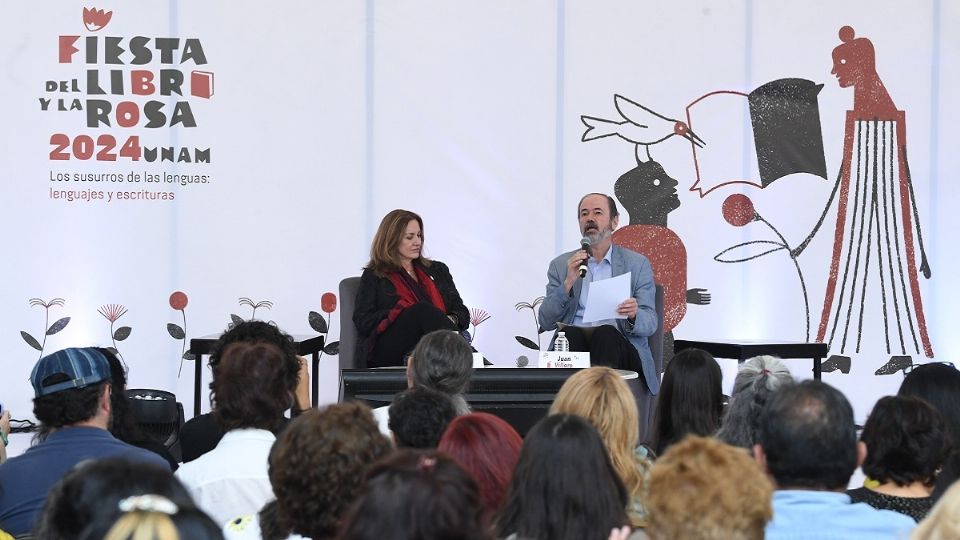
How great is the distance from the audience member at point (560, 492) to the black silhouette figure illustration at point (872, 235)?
186 inches

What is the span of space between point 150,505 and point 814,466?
1.12 meters

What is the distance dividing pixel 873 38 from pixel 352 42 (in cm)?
284

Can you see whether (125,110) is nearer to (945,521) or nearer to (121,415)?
(121,415)

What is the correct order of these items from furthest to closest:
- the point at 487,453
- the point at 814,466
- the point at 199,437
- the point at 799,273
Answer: the point at 799,273, the point at 199,437, the point at 487,453, the point at 814,466

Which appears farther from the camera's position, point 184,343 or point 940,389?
point 184,343

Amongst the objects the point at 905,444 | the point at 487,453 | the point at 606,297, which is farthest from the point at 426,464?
the point at 606,297

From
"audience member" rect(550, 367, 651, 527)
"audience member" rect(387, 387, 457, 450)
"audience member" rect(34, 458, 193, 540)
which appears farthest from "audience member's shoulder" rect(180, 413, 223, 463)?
"audience member" rect(34, 458, 193, 540)

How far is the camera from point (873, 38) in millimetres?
6195

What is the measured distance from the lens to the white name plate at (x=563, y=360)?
4312 millimetres

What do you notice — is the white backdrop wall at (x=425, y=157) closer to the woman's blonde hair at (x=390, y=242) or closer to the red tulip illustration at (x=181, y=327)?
the red tulip illustration at (x=181, y=327)

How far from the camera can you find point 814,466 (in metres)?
1.84

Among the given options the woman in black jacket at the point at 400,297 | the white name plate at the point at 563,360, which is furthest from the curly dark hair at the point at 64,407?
the woman in black jacket at the point at 400,297

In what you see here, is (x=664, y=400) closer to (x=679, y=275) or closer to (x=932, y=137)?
(x=679, y=275)

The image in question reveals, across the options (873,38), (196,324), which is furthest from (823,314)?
(196,324)
